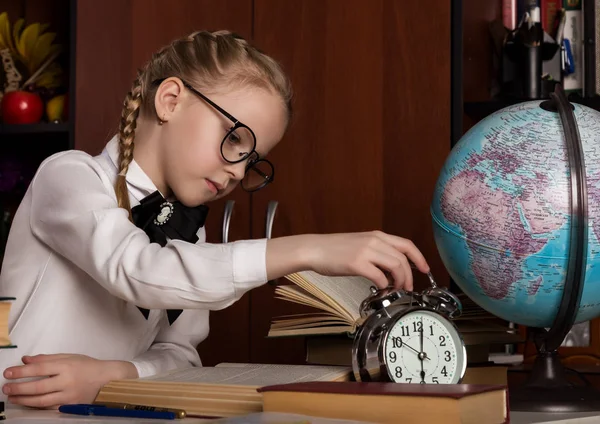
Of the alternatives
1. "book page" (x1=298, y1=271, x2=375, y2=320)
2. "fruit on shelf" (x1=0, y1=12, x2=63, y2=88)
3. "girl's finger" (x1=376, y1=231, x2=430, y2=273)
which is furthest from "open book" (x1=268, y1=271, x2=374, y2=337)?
"fruit on shelf" (x1=0, y1=12, x2=63, y2=88)

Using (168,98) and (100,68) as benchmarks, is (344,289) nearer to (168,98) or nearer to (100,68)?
(168,98)

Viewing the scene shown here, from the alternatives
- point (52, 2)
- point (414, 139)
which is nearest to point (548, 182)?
point (414, 139)

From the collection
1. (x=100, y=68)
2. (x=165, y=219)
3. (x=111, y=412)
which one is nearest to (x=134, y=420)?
(x=111, y=412)

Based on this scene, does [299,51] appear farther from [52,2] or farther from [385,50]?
[52,2]

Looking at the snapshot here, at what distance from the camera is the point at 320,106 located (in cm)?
250

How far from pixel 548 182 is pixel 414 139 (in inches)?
40.2

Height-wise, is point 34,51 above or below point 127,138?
above

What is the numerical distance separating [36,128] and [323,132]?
0.78m

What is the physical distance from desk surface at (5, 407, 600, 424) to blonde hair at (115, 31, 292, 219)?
20.2 inches

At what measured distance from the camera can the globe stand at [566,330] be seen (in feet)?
4.43

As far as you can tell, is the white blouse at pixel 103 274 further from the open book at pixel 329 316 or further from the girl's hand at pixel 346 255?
the open book at pixel 329 316

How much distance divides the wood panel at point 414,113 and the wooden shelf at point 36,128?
859 millimetres

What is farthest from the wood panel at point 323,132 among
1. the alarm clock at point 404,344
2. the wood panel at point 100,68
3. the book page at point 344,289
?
the alarm clock at point 404,344

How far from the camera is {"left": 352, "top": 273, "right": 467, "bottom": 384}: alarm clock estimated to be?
124cm
